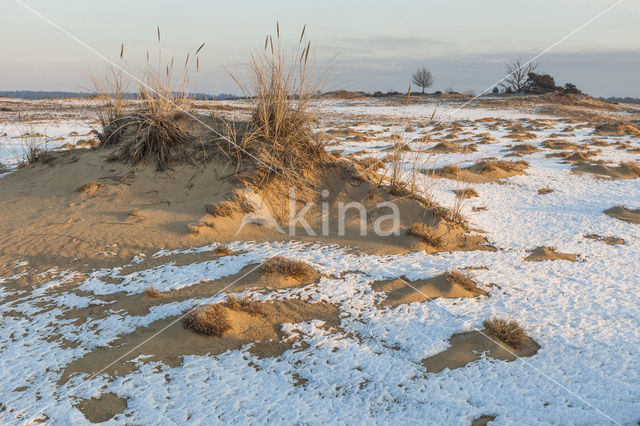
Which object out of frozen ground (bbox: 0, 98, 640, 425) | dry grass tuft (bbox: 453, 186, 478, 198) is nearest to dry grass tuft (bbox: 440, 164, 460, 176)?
dry grass tuft (bbox: 453, 186, 478, 198)

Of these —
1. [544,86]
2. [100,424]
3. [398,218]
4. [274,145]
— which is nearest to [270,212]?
[274,145]

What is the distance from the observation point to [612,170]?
320 inches

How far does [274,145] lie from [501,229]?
2.83 m

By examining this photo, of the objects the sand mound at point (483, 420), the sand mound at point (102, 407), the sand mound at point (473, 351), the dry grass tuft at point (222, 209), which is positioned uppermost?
the dry grass tuft at point (222, 209)

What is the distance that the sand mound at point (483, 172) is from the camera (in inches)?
297

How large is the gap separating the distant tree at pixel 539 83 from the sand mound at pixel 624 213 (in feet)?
142

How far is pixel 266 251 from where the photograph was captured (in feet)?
13.1

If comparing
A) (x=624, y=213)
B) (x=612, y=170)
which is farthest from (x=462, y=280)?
(x=612, y=170)

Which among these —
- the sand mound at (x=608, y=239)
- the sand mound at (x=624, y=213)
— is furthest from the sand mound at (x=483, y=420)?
the sand mound at (x=624, y=213)

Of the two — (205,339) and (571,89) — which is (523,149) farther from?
(571,89)

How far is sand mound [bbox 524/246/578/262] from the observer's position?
13.5ft

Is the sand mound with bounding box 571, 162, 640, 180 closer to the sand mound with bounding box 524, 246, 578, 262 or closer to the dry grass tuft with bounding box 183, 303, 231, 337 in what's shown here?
the sand mound with bounding box 524, 246, 578, 262

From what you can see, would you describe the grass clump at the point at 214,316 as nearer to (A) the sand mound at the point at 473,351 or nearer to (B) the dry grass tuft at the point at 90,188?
(A) the sand mound at the point at 473,351

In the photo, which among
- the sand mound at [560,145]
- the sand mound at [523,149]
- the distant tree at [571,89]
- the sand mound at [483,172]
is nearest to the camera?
the sand mound at [483,172]
